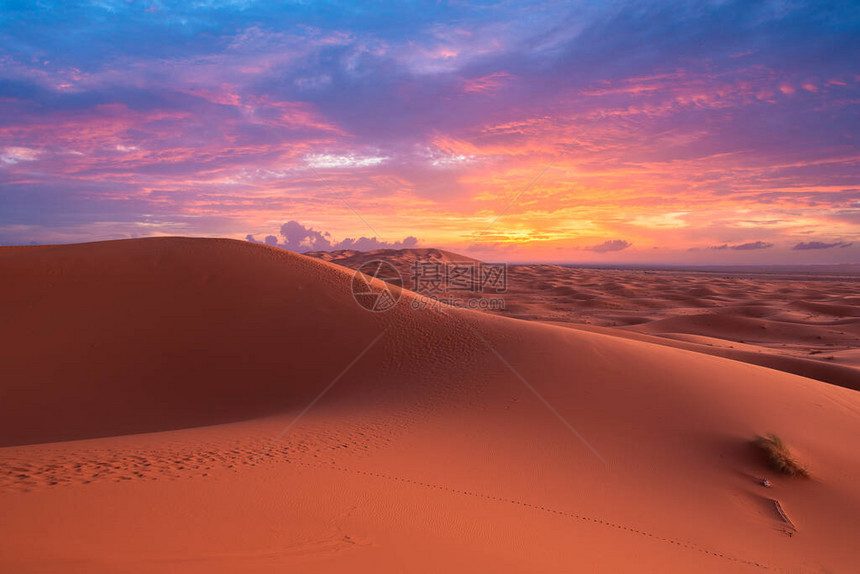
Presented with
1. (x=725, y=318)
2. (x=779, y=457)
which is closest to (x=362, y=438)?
(x=779, y=457)

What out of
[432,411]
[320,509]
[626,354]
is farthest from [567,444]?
[626,354]

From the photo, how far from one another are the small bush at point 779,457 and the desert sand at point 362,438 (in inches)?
6.5

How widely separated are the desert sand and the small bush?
6.5 inches

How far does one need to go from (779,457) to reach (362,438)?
6474 millimetres

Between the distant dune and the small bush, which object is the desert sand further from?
the distant dune

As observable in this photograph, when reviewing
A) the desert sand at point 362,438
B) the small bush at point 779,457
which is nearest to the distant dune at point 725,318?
the desert sand at point 362,438

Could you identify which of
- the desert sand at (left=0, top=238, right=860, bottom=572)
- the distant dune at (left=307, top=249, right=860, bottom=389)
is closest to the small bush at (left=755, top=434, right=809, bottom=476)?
the desert sand at (left=0, top=238, right=860, bottom=572)

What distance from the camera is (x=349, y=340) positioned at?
12484 mm

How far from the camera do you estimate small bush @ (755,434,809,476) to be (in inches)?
253

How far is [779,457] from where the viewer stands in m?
6.61

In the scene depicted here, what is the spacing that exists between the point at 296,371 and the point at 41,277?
955 cm

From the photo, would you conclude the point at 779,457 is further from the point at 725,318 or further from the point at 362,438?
the point at 725,318

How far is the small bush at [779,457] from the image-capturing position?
21.1ft

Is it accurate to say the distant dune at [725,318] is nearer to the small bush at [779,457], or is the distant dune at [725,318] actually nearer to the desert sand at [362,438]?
the desert sand at [362,438]
